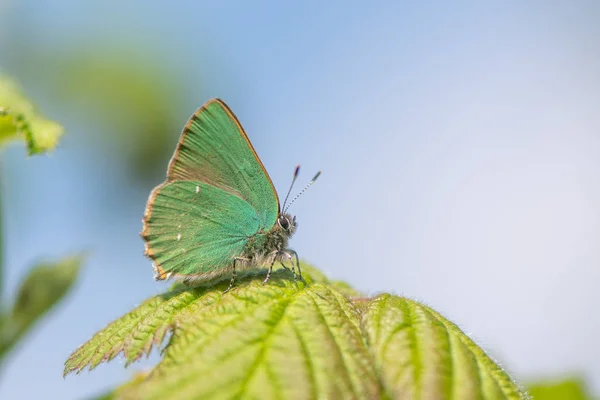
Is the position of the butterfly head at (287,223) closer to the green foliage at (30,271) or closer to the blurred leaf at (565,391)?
the green foliage at (30,271)

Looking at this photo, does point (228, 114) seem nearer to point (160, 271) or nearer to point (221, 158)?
point (221, 158)

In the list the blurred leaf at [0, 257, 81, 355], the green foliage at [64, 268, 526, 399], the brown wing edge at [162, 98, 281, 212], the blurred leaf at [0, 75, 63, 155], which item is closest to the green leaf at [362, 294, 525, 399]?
the green foliage at [64, 268, 526, 399]

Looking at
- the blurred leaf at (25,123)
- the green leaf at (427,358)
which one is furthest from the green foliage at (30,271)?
the green leaf at (427,358)

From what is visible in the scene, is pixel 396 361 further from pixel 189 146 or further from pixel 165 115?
pixel 165 115

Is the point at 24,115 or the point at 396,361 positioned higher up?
the point at 24,115

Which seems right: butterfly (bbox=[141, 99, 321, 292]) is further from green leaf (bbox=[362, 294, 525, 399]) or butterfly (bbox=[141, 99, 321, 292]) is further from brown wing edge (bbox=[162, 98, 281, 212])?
green leaf (bbox=[362, 294, 525, 399])

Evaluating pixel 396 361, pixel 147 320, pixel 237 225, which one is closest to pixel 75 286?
pixel 237 225

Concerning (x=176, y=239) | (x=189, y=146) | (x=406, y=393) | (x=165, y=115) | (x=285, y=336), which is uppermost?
(x=165, y=115)

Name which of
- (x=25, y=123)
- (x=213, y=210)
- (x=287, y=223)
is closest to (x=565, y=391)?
(x=287, y=223)
